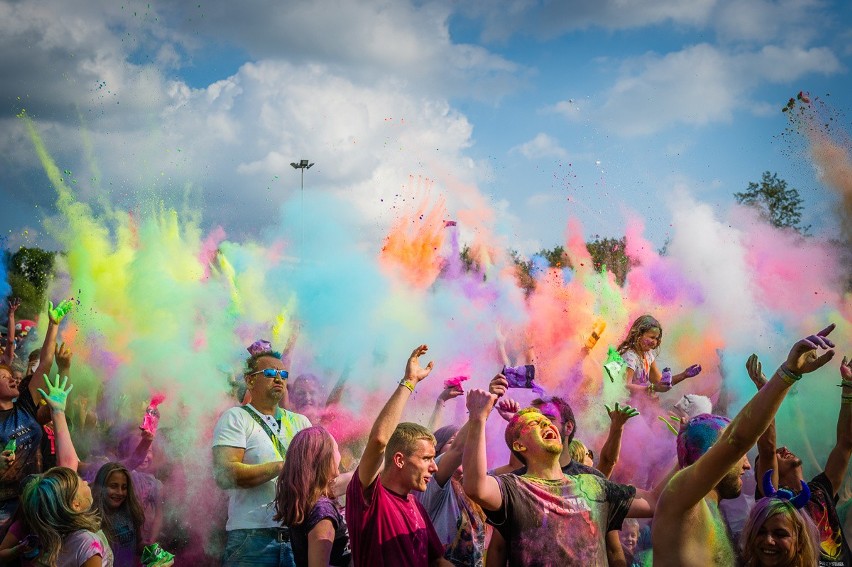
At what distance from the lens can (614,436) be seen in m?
4.08

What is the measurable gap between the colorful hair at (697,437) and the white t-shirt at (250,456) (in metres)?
2.00

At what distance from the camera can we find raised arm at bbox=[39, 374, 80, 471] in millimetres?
4562

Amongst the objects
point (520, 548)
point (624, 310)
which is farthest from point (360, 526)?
point (624, 310)

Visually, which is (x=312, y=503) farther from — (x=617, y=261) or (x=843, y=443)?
(x=617, y=261)

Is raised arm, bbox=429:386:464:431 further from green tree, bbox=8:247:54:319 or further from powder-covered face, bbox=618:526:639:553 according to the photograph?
green tree, bbox=8:247:54:319

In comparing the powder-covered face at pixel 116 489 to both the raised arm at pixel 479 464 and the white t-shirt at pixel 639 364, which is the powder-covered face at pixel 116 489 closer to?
the raised arm at pixel 479 464

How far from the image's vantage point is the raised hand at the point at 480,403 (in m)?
3.10

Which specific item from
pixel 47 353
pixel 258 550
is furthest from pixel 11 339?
pixel 258 550

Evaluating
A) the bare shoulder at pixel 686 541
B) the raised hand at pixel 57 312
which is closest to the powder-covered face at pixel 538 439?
the bare shoulder at pixel 686 541

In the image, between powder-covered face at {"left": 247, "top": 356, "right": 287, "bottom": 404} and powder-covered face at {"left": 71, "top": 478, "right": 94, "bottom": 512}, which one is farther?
powder-covered face at {"left": 247, "top": 356, "right": 287, "bottom": 404}

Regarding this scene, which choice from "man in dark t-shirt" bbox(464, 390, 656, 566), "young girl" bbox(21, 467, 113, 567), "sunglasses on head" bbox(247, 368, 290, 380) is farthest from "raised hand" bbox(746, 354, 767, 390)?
"young girl" bbox(21, 467, 113, 567)

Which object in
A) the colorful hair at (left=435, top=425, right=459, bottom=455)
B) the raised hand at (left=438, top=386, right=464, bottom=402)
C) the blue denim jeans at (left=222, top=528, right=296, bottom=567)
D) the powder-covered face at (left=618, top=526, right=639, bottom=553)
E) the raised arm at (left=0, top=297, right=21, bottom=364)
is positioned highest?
the raised arm at (left=0, top=297, right=21, bottom=364)

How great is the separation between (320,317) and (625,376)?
10.6ft

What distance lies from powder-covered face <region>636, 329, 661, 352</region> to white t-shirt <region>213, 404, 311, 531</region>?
3.40m
